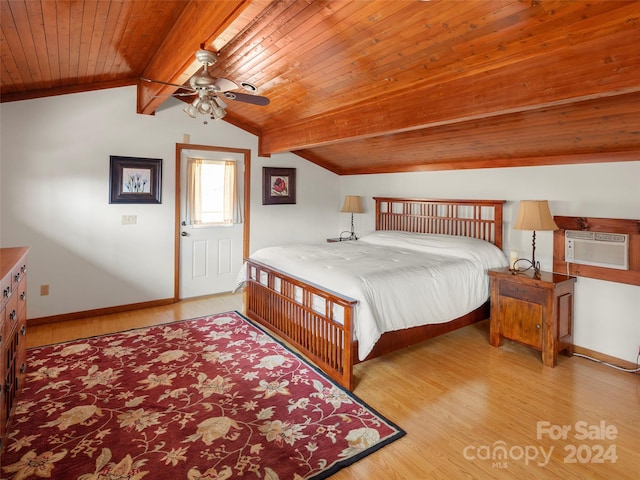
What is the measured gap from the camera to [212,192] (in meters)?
5.35

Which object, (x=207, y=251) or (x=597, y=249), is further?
(x=207, y=251)

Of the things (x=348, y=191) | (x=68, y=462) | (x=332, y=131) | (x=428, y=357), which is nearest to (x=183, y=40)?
(x=332, y=131)

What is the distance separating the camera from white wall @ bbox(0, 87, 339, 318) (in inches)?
159

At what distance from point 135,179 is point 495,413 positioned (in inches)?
178

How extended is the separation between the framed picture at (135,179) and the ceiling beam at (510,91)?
7.94 feet

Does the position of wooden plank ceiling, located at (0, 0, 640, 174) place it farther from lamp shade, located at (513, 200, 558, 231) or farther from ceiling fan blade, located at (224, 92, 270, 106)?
lamp shade, located at (513, 200, 558, 231)

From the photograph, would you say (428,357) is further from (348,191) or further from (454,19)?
(348,191)

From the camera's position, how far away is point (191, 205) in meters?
5.18

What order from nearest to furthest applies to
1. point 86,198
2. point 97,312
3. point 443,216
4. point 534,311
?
point 534,311, point 86,198, point 97,312, point 443,216

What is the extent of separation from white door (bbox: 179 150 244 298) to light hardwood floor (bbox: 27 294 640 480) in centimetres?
167

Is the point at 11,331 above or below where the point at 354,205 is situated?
below

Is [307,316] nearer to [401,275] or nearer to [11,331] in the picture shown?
[401,275]

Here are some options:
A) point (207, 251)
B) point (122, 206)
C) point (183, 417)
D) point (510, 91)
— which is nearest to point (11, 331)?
point (183, 417)

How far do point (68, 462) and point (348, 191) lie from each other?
5259 mm
